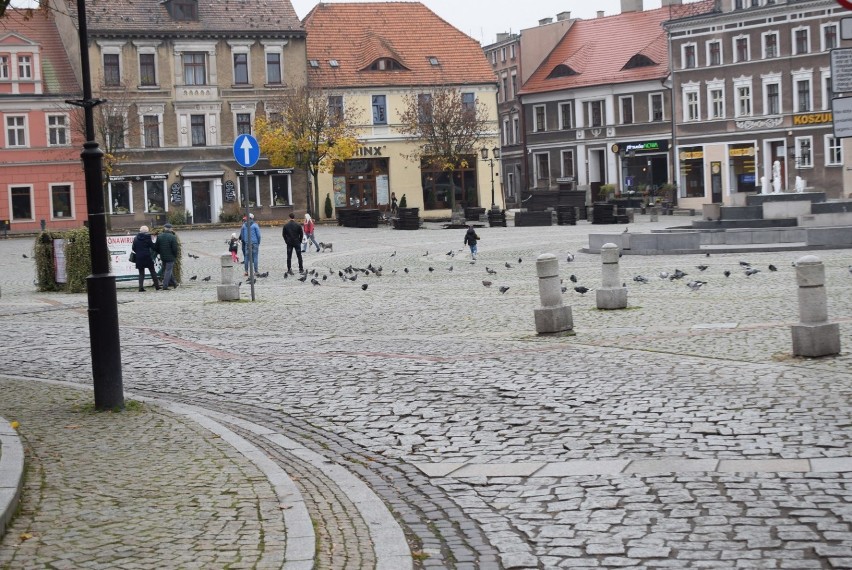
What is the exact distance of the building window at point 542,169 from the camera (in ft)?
277

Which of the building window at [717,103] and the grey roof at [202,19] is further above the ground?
the grey roof at [202,19]

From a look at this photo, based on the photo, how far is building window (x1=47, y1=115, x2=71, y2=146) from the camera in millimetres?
66625

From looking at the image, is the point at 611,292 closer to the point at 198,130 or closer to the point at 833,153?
the point at 833,153

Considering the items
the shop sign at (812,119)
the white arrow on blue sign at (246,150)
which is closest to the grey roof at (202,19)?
the shop sign at (812,119)

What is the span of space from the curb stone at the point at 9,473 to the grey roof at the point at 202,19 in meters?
60.3

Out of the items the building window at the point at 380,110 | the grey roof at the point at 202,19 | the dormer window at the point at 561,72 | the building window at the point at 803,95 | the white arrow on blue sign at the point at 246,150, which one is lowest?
the white arrow on blue sign at the point at 246,150

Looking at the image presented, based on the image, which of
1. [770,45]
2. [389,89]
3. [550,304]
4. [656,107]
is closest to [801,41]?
[770,45]

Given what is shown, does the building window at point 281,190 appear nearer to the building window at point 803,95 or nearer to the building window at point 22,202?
the building window at point 22,202

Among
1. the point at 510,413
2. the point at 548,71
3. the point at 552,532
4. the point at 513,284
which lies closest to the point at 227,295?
the point at 513,284

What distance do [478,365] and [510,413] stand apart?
9.57 ft

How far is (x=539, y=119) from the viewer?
85.1 m

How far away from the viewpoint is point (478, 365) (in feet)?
43.6

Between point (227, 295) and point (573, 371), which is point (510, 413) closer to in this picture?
point (573, 371)

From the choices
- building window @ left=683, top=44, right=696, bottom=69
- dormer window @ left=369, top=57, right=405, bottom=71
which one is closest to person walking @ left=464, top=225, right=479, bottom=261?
dormer window @ left=369, top=57, right=405, bottom=71
